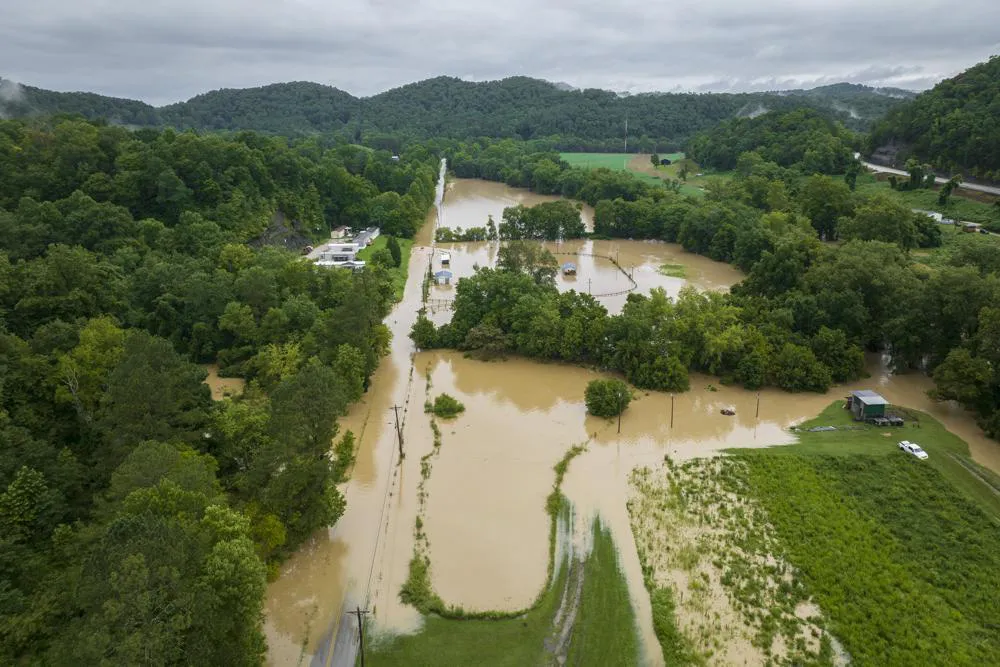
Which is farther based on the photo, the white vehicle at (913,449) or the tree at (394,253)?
the tree at (394,253)

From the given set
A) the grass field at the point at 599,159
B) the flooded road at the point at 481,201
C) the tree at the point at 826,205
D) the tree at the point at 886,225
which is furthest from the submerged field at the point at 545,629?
the grass field at the point at 599,159

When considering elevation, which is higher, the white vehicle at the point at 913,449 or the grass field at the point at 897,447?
the white vehicle at the point at 913,449

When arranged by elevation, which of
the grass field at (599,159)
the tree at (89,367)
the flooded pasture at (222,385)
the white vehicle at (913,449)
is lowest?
the white vehicle at (913,449)

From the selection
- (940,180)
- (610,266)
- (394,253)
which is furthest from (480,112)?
(940,180)

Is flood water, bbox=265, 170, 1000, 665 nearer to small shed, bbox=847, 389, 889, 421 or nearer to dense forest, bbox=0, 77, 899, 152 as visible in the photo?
small shed, bbox=847, 389, 889, 421

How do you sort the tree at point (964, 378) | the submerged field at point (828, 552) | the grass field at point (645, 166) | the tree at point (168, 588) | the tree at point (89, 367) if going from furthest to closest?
the grass field at point (645, 166)
the tree at point (964, 378)
the tree at point (89, 367)
the submerged field at point (828, 552)
the tree at point (168, 588)

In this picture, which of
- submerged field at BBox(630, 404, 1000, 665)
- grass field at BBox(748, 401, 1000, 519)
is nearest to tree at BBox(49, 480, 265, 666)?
submerged field at BBox(630, 404, 1000, 665)

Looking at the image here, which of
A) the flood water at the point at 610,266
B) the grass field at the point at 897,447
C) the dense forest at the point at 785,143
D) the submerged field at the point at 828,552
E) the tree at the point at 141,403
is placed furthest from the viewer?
the dense forest at the point at 785,143

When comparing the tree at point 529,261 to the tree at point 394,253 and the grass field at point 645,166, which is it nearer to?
the tree at point 394,253
